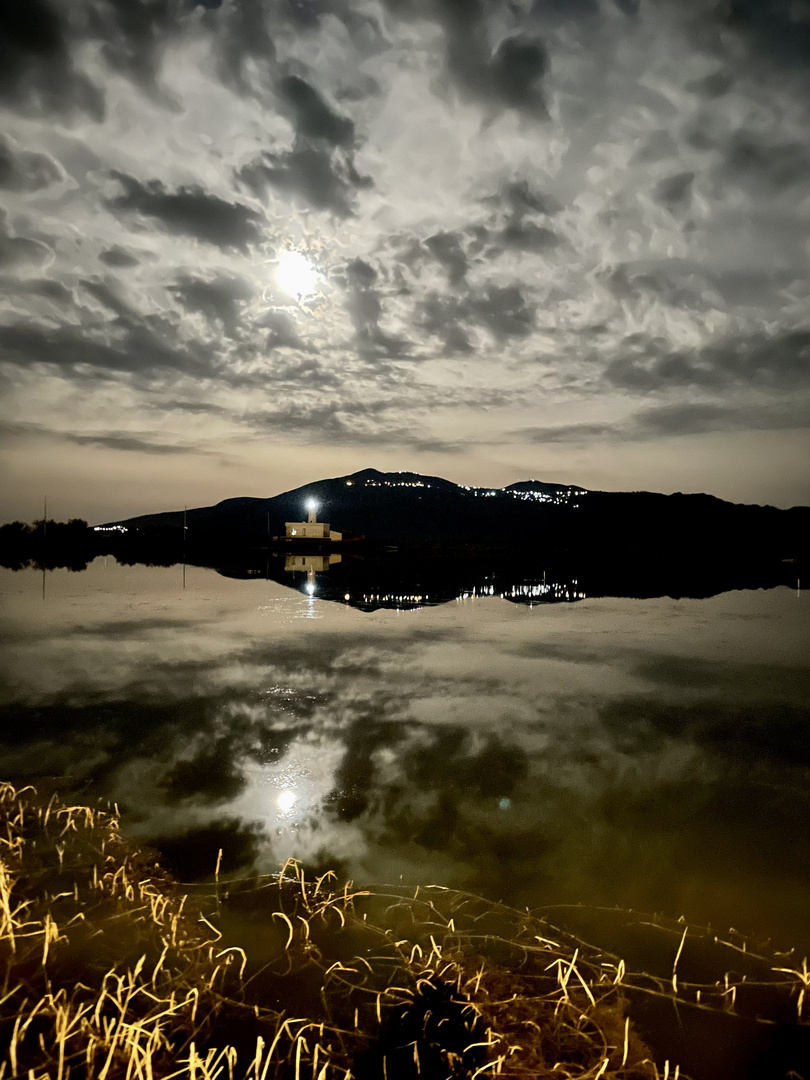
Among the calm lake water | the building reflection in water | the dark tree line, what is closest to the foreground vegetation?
the calm lake water

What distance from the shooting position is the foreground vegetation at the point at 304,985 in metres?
4.28

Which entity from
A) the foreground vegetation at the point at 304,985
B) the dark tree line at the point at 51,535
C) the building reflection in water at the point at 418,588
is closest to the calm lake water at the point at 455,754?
the foreground vegetation at the point at 304,985

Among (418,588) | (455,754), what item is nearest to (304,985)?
(455,754)

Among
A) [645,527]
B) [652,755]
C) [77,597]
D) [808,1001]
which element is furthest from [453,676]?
[645,527]

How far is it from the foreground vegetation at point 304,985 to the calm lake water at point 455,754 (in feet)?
2.40

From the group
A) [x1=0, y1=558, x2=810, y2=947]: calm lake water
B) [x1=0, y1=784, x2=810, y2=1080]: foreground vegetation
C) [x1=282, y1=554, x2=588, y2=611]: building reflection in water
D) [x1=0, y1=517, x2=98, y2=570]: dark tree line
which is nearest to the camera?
[x1=0, y1=784, x2=810, y2=1080]: foreground vegetation

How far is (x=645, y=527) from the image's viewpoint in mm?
159750

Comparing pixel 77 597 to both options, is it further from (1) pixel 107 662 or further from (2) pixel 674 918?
(2) pixel 674 918

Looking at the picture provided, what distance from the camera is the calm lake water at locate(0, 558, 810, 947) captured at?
7324 mm

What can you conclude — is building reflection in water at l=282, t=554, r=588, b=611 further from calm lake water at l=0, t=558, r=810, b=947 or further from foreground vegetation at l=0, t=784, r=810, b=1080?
foreground vegetation at l=0, t=784, r=810, b=1080

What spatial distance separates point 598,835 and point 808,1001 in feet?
10.1

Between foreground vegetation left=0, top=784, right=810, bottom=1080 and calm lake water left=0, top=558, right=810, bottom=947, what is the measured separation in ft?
2.40

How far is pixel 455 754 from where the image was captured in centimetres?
1120

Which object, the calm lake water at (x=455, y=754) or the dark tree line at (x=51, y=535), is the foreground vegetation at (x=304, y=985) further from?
the dark tree line at (x=51, y=535)
